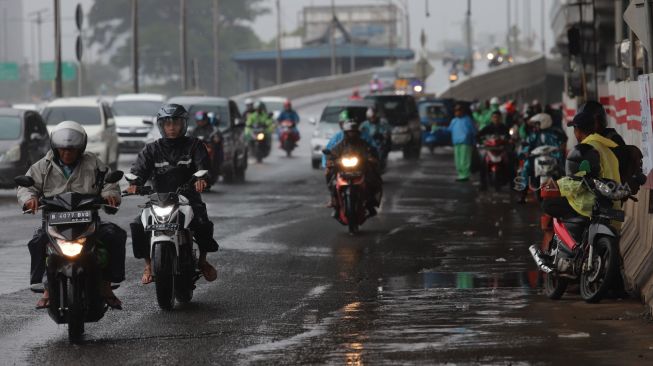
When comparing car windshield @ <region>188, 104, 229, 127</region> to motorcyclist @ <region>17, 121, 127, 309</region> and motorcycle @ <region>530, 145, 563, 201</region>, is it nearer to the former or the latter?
motorcycle @ <region>530, 145, 563, 201</region>

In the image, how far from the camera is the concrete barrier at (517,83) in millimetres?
84688

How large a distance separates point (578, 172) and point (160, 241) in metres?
3.28

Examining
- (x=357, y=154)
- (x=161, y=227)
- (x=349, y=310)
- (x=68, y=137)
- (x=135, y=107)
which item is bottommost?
(x=349, y=310)

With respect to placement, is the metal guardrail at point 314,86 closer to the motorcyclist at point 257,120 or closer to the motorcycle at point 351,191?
the motorcyclist at point 257,120

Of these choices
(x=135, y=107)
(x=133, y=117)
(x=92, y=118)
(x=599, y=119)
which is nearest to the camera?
(x=599, y=119)

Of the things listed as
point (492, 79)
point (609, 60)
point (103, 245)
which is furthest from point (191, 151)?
point (492, 79)

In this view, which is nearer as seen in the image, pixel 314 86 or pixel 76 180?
pixel 76 180

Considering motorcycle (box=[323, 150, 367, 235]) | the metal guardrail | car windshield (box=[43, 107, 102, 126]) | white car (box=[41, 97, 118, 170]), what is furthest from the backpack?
the metal guardrail

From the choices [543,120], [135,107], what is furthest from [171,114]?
[135,107]

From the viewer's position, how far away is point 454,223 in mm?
22562

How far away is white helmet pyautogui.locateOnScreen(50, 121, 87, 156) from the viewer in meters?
11.1

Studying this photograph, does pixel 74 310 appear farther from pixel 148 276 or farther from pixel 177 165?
pixel 177 165

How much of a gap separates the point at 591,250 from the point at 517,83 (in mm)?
88754

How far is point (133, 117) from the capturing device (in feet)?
149
